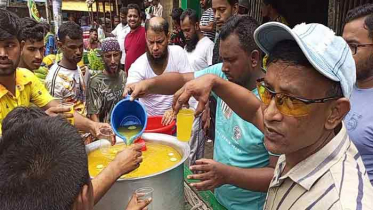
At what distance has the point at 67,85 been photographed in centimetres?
338

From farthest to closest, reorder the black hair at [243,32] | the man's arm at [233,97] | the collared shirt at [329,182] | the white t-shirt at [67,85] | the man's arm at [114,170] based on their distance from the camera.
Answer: the white t-shirt at [67,85], the black hair at [243,32], the man's arm at [233,97], the man's arm at [114,170], the collared shirt at [329,182]

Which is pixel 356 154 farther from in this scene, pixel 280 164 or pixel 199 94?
pixel 199 94

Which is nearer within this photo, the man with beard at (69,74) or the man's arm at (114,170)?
the man's arm at (114,170)

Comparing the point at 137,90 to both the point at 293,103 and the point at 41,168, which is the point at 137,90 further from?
the point at 293,103

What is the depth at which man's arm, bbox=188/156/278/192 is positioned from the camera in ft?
4.66

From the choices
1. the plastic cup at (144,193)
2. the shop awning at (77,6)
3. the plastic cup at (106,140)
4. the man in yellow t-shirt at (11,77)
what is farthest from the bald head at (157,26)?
the shop awning at (77,6)

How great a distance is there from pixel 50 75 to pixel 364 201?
10.9ft

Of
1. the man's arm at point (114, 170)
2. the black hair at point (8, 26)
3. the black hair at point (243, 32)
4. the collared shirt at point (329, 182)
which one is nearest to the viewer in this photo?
the collared shirt at point (329, 182)

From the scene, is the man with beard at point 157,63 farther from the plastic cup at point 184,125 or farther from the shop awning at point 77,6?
the shop awning at point 77,6

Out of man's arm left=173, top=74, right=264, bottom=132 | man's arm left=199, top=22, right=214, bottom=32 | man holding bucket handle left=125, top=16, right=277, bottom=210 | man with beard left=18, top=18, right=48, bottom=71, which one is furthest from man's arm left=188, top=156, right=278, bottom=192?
man's arm left=199, top=22, right=214, bottom=32

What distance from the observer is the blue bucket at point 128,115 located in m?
1.86

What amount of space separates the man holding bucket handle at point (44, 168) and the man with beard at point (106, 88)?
2.64 metres

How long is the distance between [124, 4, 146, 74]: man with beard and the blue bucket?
365cm

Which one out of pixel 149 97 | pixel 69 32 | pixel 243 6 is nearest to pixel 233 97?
pixel 149 97
